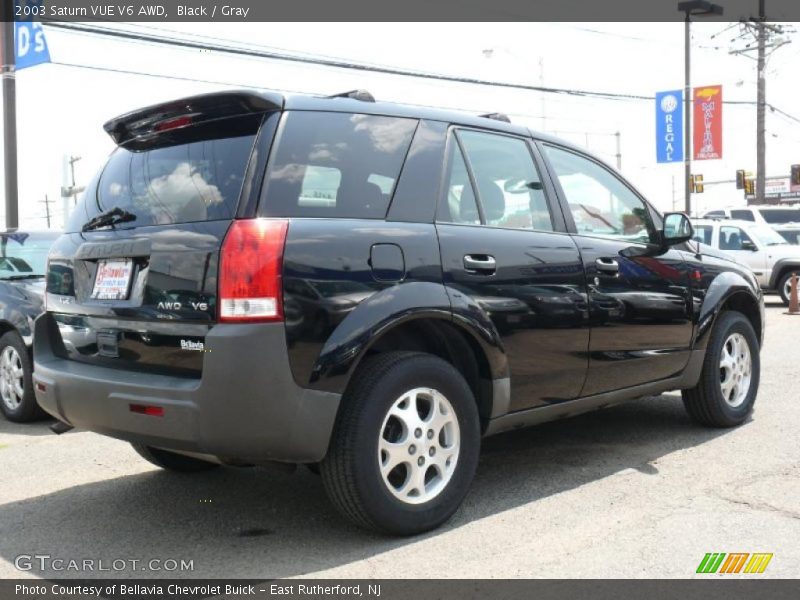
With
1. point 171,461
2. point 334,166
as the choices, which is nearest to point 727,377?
point 334,166

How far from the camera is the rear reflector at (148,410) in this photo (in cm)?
344

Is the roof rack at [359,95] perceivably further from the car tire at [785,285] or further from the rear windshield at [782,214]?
the rear windshield at [782,214]

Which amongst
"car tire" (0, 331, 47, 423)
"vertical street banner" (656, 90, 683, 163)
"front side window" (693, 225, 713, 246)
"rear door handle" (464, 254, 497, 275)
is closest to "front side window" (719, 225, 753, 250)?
"front side window" (693, 225, 713, 246)

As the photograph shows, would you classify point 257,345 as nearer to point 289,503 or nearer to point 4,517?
point 289,503

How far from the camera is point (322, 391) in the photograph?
3.42 meters

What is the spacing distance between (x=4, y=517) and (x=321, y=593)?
1.98 meters

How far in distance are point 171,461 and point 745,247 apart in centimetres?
1576

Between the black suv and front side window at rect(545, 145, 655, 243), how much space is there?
0.05 metres

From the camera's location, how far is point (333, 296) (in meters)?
3.46

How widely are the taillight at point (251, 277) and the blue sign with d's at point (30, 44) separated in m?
10.6

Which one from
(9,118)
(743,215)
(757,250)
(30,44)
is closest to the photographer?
(30,44)

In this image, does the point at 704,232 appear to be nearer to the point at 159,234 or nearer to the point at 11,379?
the point at 11,379

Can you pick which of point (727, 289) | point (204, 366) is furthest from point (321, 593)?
point (727, 289)

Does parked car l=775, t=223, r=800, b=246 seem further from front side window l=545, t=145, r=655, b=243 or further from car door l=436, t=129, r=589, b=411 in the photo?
car door l=436, t=129, r=589, b=411
